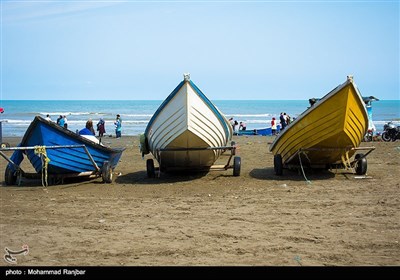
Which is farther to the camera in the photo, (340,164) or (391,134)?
(391,134)

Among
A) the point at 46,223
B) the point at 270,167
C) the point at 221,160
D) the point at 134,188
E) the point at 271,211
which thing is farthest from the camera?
the point at 221,160

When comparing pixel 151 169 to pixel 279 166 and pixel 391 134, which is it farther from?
pixel 391 134

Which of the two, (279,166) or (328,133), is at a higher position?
(328,133)

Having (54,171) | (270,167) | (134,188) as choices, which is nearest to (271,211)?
(134,188)

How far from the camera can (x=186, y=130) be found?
10.1 meters

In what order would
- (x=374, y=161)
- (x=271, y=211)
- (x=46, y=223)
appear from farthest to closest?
(x=374, y=161), (x=271, y=211), (x=46, y=223)

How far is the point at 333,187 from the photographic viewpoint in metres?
9.52

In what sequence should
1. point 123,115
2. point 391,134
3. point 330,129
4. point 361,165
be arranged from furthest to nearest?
point 123,115
point 391,134
point 361,165
point 330,129

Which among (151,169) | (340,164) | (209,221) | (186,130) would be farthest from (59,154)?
(340,164)

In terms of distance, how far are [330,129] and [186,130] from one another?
8.88ft

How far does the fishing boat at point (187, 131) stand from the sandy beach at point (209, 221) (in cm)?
38

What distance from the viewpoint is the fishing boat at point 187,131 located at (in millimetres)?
10258
